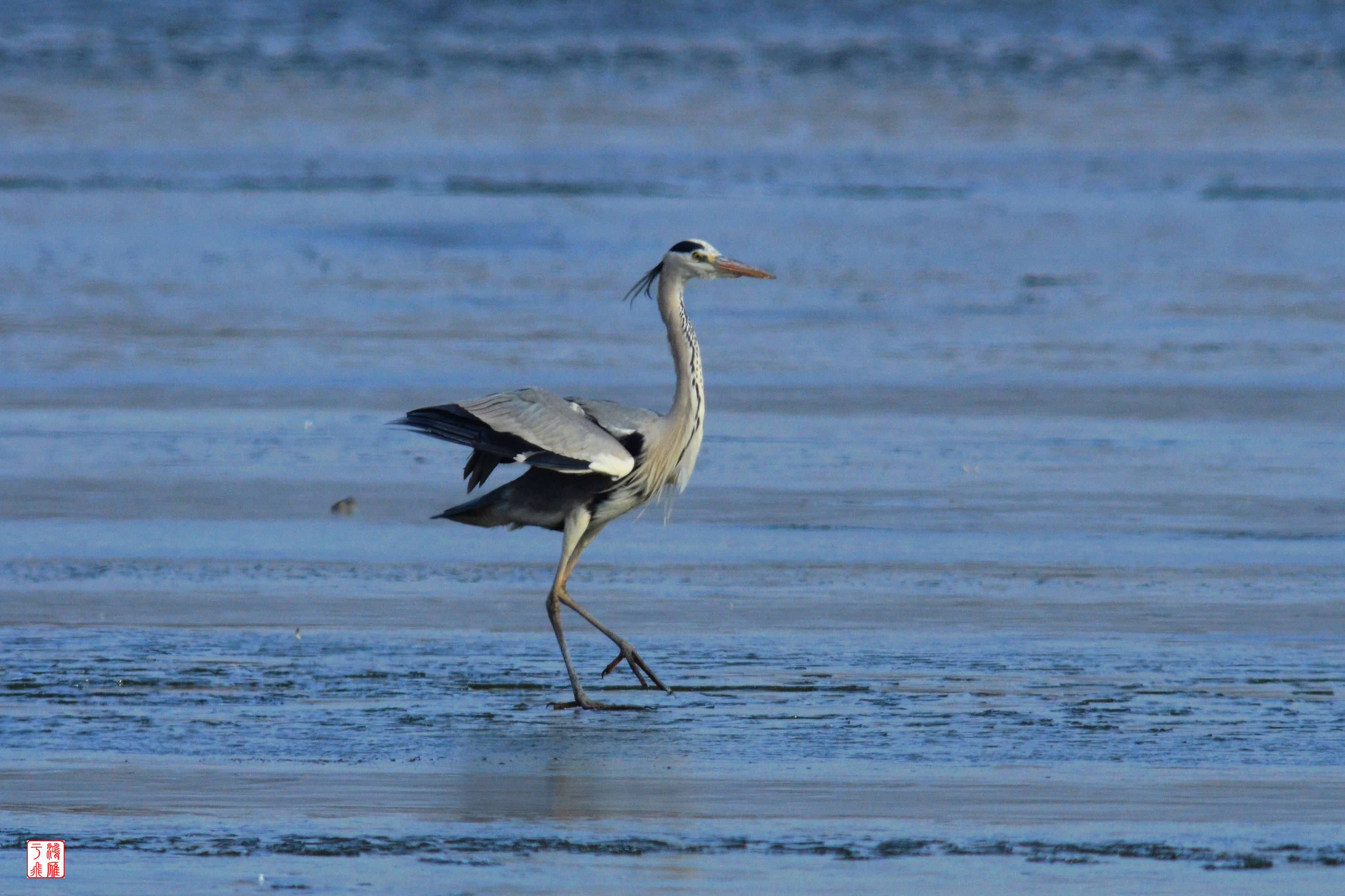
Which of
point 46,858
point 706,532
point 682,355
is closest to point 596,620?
point 682,355

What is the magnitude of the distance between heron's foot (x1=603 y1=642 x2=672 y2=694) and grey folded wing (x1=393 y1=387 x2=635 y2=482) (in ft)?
2.15

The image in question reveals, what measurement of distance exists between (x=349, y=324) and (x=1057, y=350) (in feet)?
16.4

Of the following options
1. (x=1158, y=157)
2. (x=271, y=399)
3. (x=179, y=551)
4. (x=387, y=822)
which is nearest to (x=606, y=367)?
(x=271, y=399)

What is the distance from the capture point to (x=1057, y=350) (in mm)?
15883

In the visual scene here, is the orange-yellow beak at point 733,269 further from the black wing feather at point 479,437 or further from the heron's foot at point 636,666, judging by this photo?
the heron's foot at point 636,666

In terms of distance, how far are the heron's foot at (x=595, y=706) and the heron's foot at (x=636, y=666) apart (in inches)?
5.0

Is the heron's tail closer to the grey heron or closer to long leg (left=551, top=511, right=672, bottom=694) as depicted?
the grey heron

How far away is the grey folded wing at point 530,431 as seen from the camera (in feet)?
27.5

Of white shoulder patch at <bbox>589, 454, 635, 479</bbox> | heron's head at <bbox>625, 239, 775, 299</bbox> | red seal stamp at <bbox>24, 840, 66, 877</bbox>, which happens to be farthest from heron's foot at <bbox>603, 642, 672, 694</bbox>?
red seal stamp at <bbox>24, 840, 66, 877</bbox>

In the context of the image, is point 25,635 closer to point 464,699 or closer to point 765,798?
point 464,699

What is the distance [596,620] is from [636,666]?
656 mm

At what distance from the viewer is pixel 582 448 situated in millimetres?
8461

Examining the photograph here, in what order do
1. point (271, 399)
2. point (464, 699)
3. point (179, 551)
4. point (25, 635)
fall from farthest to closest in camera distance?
point (271, 399), point (179, 551), point (25, 635), point (464, 699)

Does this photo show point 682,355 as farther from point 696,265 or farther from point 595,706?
point 595,706
